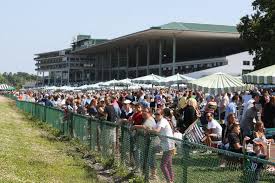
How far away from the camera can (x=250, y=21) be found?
51562mm

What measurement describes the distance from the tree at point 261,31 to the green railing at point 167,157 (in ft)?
110

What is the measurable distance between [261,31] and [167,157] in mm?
42644

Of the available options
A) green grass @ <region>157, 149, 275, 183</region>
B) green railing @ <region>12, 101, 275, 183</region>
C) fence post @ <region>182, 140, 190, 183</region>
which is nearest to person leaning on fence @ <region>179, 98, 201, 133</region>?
green railing @ <region>12, 101, 275, 183</region>

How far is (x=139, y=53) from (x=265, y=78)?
4047 inches

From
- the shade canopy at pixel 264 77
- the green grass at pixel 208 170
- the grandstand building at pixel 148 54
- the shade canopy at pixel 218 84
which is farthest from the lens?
the grandstand building at pixel 148 54

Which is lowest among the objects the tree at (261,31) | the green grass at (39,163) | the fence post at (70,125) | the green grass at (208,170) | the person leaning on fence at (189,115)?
the green grass at (39,163)

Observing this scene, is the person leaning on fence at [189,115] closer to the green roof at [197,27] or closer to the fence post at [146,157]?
the fence post at [146,157]

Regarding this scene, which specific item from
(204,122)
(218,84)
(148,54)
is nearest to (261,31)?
(218,84)

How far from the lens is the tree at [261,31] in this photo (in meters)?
48.2

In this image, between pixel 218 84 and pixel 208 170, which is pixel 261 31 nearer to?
pixel 218 84

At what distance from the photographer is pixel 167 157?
9289 millimetres

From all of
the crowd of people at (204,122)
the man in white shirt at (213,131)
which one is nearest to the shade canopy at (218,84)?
the crowd of people at (204,122)

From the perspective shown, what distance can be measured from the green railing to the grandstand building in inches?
2665

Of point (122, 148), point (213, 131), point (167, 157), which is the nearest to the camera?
point (167, 157)
